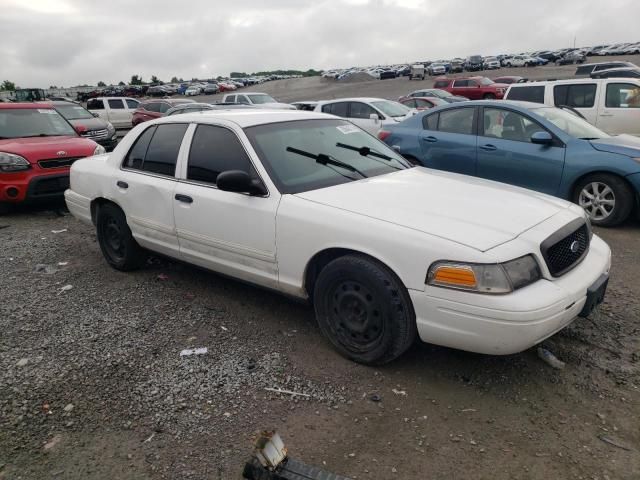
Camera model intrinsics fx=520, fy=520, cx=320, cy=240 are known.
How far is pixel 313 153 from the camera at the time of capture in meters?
4.03

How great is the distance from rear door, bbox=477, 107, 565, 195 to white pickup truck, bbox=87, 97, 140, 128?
17789 millimetres

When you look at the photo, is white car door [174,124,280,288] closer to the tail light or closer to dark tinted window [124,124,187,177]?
dark tinted window [124,124,187,177]

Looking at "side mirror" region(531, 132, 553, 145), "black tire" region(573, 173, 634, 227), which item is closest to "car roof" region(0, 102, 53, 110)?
"side mirror" region(531, 132, 553, 145)

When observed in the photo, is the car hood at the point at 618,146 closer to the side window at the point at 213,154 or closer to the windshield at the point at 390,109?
the side window at the point at 213,154

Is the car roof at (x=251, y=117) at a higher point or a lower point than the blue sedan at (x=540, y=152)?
higher

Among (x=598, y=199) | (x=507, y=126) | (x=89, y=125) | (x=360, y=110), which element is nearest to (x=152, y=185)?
(x=507, y=126)

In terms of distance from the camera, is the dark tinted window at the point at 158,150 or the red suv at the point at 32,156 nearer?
the dark tinted window at the point at 158,150

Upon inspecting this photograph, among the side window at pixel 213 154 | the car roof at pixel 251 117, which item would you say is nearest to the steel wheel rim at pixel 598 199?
the car roof at pixel 251 117

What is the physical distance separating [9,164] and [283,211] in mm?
5962

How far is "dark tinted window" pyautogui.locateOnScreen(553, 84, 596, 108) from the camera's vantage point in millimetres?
10312

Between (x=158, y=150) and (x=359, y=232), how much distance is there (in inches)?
92.1

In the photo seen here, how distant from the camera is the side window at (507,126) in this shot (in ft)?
21.9

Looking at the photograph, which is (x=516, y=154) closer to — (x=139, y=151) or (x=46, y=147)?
(x=139, y=151)

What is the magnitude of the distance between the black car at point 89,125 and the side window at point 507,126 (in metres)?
10.1
